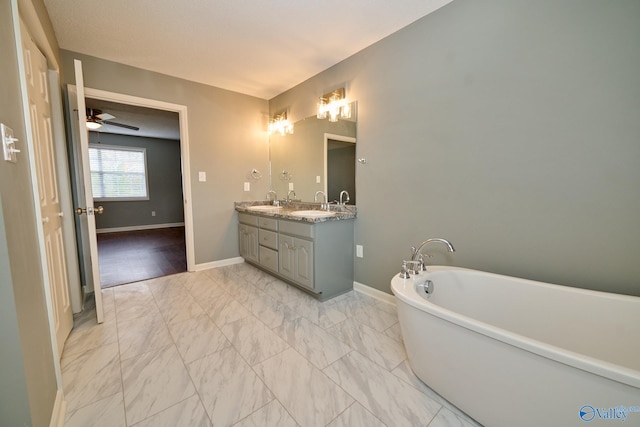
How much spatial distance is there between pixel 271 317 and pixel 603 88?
2.49 m

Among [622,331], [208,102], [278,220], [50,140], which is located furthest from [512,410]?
[208,102]

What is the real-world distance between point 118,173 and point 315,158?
18.7ft

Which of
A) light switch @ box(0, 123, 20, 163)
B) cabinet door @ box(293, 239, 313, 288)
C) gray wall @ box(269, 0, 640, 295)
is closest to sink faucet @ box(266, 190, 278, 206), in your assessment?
cabinet door @ box(293, 239, 313, 288)

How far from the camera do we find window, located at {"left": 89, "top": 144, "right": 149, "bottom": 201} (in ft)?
19.1

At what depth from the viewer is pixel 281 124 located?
11.3 feet

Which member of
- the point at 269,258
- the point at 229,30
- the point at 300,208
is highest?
the point at 229,30

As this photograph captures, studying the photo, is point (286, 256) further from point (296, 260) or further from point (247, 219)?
point (247, 219)

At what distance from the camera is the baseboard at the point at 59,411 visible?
3.55 feet

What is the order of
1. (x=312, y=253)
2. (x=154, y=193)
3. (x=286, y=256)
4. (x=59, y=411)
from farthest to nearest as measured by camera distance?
(x=154, y=193), (x=286, y=256), (x=312, y=253), (x=59, y=411)

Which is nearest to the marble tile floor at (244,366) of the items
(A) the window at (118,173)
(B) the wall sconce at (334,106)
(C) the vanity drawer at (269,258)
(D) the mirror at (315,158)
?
(C) the vanity drawer at (269,258)

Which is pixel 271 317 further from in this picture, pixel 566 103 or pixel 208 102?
pixel 208 102

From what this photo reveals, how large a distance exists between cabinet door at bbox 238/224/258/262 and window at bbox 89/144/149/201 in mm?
4601

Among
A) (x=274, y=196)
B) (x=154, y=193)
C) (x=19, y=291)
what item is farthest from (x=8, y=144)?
(x=154, y=193)

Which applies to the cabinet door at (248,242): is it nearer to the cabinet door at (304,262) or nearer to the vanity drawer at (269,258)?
the vanity drawer at (269,258)
